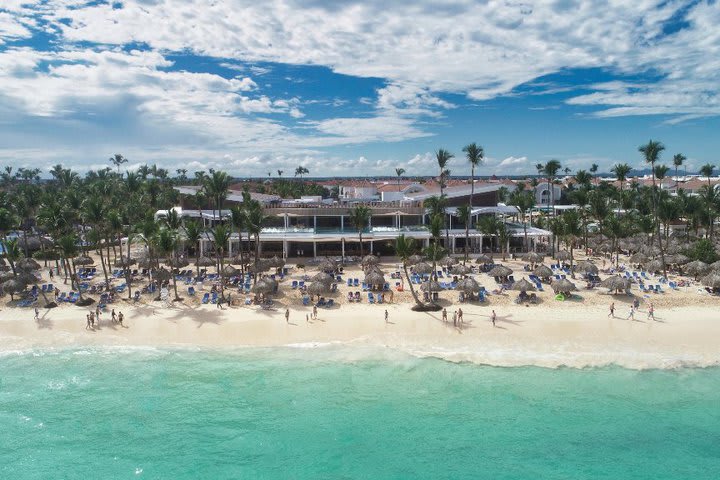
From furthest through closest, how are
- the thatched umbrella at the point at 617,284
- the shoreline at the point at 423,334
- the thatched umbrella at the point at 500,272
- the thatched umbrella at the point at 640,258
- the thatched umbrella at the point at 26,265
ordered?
the thatched umbrella at the point at 640,258 < the thatched umbrella at the point at 26,265 < the thatched umbrella at the point at 500,272 < the thatched umbrella at the point at 617,284 < the shoreline at the point at 423,334

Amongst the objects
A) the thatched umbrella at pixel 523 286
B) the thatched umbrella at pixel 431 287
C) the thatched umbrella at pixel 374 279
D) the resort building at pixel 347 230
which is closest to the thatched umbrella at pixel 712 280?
the thatched umbrella at pixel 523 286

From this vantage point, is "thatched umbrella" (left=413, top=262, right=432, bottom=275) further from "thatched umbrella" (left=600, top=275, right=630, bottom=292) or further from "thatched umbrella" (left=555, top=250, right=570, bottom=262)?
"thatched umbrella" (left=555, top=250, right=570, bottom=262)

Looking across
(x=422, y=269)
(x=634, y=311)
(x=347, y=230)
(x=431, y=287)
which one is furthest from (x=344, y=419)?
(x=347, y=230)

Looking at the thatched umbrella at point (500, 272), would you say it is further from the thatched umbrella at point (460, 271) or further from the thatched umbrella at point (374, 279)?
the thatched umbrella at point (374, 279)

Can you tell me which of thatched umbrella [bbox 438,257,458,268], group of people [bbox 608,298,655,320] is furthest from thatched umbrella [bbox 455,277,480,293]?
thatched umbrella [bbox 438,257,458,268]

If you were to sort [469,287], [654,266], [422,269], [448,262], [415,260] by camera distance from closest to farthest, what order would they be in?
[469,287] < [422,269] < [654,266] < [415,260] < [448,262]

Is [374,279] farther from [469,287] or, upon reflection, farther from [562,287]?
[562,287]
